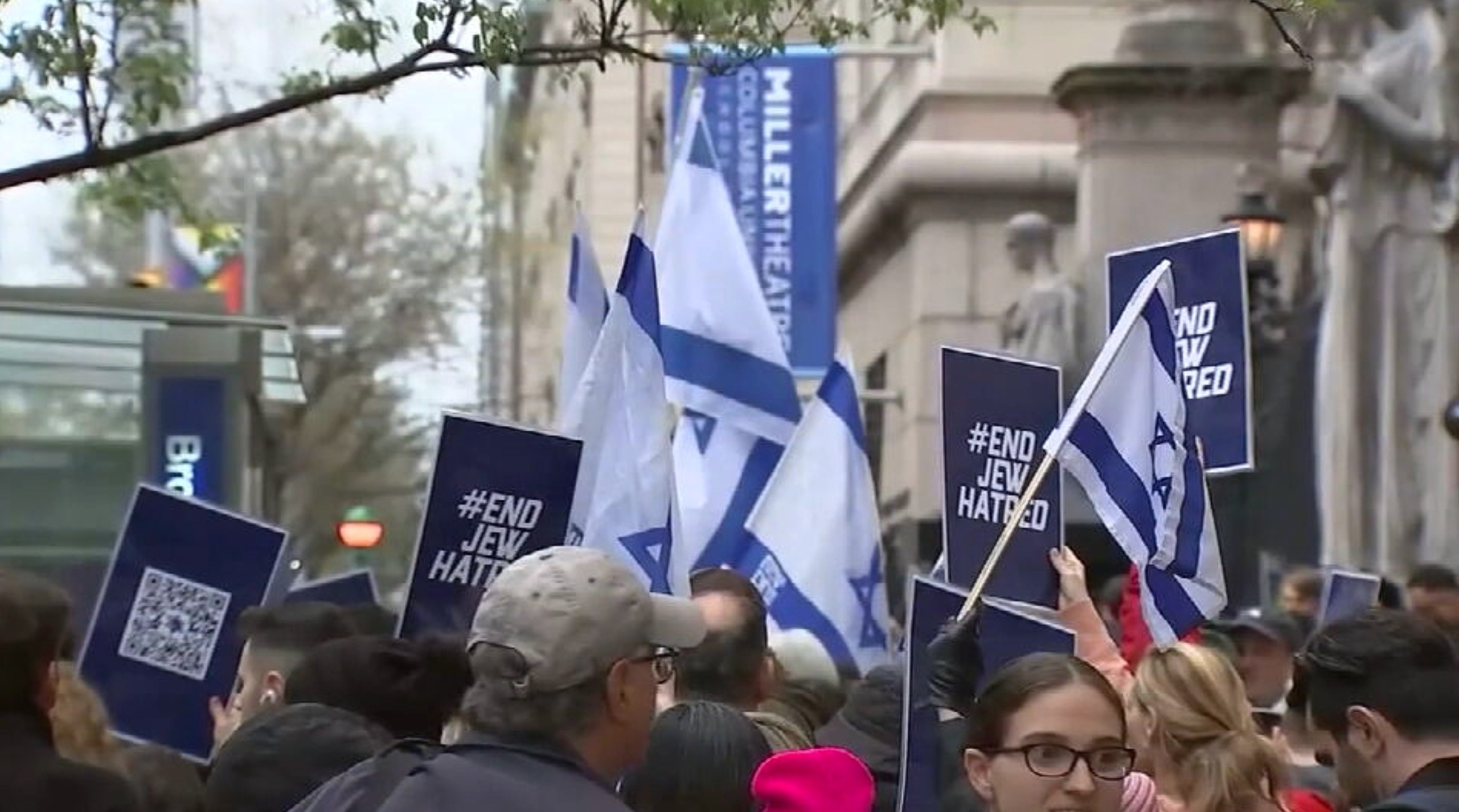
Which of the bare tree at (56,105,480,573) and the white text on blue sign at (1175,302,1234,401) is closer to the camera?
the white text on blue sign at (1175,302,1234,401)

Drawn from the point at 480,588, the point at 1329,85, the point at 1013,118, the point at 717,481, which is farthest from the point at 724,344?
the point at 1013,118

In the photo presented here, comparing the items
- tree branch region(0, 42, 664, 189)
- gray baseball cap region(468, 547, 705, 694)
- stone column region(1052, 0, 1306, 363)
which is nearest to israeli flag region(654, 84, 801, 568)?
tree branch region(0, 42, 664, 189)

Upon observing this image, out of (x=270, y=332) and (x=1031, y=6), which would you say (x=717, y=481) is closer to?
(x=270, y=332)

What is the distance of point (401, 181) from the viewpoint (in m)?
57.4

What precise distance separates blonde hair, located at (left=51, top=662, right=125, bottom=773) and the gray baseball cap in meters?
2.17

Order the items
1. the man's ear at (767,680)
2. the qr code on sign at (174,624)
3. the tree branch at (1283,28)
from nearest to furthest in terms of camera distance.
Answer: the man's ear at (767,680), the tree branch at (1283,28), the qr code on sign at (174,624)

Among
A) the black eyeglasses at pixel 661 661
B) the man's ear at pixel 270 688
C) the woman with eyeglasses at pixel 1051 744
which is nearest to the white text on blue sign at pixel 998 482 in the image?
the man's ear at pixel 270 688

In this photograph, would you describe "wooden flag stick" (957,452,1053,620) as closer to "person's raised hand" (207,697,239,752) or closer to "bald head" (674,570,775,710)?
"bald head" (674,570,775,710)

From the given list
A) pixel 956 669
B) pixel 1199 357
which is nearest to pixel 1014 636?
pixel 956 669

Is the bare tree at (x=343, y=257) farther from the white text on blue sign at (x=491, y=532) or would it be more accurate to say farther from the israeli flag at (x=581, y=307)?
the white text on blue sign at (x=491, y=532)

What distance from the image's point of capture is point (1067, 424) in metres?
7.69

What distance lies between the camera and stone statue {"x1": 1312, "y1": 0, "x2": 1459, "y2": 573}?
18.1 meters

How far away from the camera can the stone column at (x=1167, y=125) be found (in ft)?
73.0

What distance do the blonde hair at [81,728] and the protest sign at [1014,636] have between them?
5.90 ft
